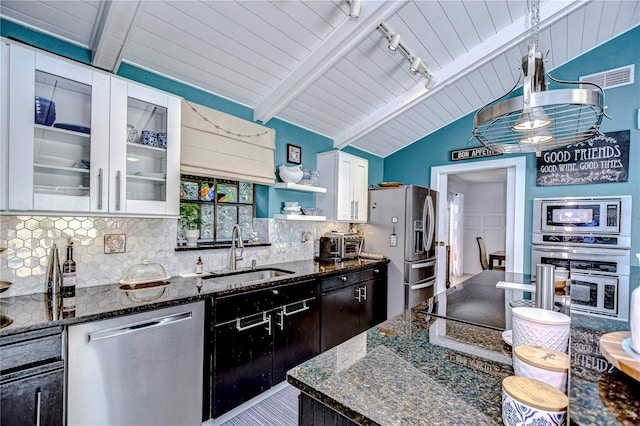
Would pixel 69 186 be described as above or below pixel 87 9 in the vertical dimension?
below

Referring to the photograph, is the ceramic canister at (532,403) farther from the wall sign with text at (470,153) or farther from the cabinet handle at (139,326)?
the wall sign with text at (470,153)

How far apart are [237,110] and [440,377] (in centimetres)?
273

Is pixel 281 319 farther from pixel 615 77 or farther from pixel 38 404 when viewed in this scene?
pixel 615 77

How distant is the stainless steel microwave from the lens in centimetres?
307

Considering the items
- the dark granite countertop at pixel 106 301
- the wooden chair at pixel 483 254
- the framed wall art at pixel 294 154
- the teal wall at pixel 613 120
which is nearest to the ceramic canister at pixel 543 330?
the dark granite countertop at pixel 106 301

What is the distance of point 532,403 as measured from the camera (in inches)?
23.4

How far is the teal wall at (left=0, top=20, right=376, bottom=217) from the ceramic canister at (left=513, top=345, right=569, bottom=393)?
8.63 feet

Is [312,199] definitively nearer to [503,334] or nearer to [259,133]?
[259,133]

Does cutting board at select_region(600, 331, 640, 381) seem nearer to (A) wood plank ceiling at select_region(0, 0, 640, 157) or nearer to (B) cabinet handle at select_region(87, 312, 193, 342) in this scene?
(B) cabinet handle at select_region(87, 312, 193, 342)

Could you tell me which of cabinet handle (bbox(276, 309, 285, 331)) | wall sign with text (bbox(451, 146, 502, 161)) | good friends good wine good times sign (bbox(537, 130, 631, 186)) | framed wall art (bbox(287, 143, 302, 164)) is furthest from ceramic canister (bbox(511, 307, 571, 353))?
wall sign with text (bbox(451, 146, 502, 161))

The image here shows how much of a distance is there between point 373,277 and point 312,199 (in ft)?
3.77

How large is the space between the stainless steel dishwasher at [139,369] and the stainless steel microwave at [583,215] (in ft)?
12.1

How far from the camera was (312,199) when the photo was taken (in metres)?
3.70

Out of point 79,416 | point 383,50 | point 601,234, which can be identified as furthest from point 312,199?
point 601,234
